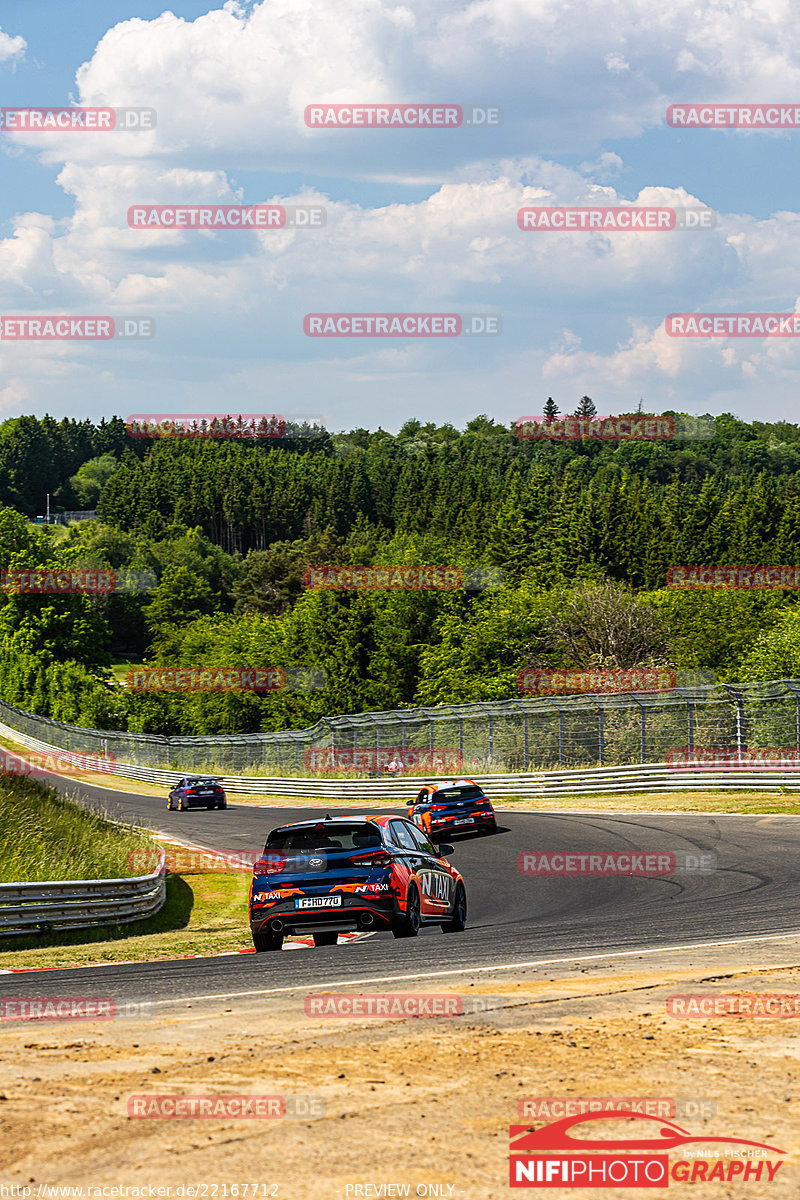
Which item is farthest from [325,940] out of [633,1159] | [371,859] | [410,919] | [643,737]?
[643,737]

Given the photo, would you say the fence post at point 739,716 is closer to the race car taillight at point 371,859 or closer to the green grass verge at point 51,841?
the green grass verge at point 51,841

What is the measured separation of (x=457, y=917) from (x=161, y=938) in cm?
429

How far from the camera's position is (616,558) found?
408 ft

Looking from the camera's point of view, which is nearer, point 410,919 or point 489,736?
point 410,919

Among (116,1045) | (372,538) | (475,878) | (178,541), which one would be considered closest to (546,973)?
(116,1045)

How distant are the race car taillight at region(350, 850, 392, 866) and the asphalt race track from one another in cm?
80

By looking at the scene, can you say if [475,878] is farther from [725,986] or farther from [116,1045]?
[116,1045]

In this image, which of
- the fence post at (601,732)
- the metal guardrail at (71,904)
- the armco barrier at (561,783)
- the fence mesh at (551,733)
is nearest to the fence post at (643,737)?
the fence mesh at (551,733)

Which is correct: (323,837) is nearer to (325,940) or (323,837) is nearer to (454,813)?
(325,940)

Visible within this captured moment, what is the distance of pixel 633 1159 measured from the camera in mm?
4918

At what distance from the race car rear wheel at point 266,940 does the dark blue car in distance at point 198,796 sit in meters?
34.2

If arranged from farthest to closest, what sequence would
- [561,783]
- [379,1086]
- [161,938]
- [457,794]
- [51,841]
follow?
[561,783] < [457,794] < [51,841] < [161,938] < [379,1086]

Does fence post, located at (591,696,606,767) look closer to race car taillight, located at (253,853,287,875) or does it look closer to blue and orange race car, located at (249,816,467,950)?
blue and orange race car, located at (249,816,467,950)

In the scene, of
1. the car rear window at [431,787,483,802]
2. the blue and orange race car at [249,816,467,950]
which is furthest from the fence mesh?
the blue and orange race car at [249,816,467,950]
